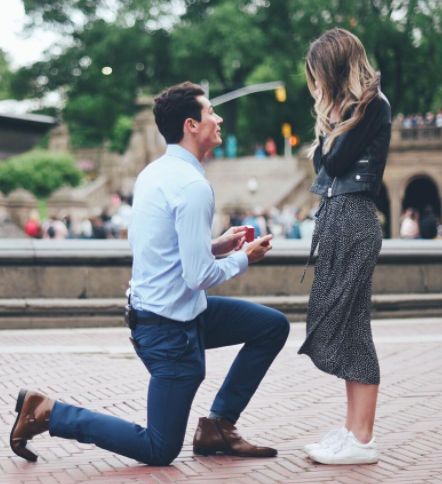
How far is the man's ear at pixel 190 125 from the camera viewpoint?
459cm

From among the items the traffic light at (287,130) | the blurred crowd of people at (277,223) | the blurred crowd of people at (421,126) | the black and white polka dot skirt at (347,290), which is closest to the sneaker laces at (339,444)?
the black and white polka dot skirt at (347,290)

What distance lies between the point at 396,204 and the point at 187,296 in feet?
139

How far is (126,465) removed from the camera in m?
4.77

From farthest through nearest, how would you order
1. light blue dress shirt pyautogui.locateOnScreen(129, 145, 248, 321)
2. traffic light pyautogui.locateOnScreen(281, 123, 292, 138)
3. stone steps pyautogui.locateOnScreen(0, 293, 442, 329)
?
traffic light pyautogui.locateOnScreen(281, 123, 292, 138)
stone steps pyautogui.locateOnScreen(0, 293, 442, 329)
light blue dress shirt pyautogui.locateOnScreen(129, 145, 248, 321)

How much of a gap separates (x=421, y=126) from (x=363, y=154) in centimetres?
4048

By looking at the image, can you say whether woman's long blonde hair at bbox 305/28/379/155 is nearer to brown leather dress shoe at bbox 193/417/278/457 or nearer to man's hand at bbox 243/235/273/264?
man's hand at bbox 243/235/273/264

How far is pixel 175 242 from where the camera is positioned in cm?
453

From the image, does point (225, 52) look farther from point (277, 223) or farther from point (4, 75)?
point (4, 75)

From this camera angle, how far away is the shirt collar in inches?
181

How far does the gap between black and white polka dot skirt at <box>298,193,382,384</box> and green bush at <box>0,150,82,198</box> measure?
41.0 meters

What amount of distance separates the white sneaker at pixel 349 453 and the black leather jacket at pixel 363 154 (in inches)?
44.9

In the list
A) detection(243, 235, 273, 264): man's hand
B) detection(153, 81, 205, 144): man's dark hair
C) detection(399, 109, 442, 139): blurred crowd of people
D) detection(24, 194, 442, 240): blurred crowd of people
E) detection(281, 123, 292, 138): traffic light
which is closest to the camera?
detection(153, 81, 205, 144): man's dark hair

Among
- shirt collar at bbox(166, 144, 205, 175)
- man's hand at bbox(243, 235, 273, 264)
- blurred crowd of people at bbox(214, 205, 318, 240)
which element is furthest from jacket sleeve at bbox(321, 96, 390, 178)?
blurred crowd of people at bbox(214, 205, 318, 240)

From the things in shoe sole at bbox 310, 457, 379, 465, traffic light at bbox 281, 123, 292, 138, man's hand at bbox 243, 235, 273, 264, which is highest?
man's hand at bbox 243, 235, 273, 264
